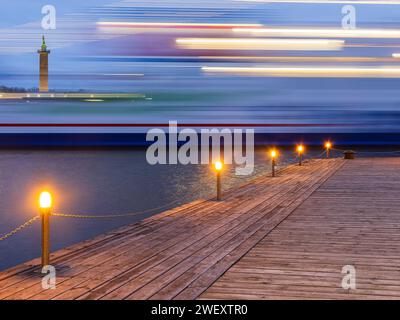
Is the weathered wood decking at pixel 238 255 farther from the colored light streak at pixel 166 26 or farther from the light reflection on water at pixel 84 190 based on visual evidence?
the colored light streak at pixel 166 26

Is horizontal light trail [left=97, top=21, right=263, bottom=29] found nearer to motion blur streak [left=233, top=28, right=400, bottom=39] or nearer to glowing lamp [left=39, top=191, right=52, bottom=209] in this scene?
motion blur streak [left=233, top=28, right=400, bottom=39]

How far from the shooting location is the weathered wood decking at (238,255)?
14.6 feet

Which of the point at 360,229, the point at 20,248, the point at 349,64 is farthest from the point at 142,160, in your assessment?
the point at 360,229

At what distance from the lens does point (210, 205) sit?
9.62 metres

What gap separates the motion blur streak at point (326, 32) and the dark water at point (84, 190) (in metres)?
10.7

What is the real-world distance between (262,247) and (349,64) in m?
32.3

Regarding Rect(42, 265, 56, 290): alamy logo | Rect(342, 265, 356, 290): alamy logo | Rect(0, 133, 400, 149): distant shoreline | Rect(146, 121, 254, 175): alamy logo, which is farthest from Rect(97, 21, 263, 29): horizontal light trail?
Rect(342, 265, 356, 290): alamy logo

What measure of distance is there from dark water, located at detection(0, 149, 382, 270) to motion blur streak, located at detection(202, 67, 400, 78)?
8.46 metres

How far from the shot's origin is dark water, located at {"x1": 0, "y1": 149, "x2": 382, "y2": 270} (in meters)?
12.9

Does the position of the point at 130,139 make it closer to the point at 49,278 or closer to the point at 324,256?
the point at 324,256

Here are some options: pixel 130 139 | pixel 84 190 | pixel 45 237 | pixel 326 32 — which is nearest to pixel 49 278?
pixel 45 237

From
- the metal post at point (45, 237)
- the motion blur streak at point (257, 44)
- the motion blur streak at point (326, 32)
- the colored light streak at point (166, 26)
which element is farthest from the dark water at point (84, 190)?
the motion blur streak at point (326, 32)

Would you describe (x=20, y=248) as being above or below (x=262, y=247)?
below

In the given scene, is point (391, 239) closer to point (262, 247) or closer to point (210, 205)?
point (262, 247)
